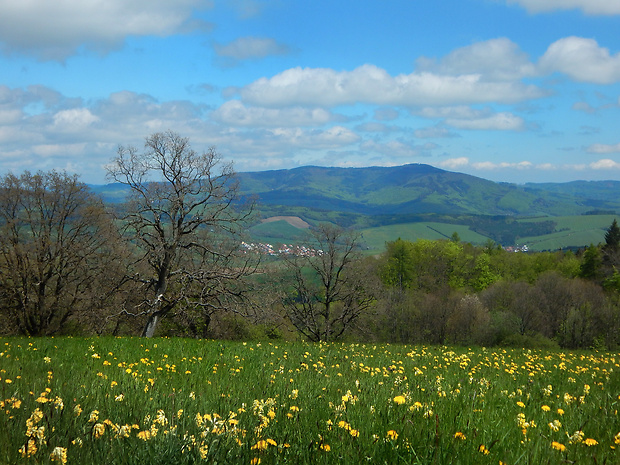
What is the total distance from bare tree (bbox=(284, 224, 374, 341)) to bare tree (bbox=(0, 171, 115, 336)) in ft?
50.0

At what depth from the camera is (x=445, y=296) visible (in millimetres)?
84812

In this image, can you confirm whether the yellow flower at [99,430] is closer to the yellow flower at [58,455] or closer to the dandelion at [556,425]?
the yellow flower at [58,455]

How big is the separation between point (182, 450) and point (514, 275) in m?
108

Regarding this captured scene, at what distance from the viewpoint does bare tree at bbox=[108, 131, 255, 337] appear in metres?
23.2

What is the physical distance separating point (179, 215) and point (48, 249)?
32.2 ft

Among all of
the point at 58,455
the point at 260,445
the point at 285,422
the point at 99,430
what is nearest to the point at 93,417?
the point at 99,430

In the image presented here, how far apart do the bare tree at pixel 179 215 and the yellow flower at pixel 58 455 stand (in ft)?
67.7

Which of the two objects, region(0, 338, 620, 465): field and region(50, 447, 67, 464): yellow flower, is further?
region(0, 338, 620, 465): field

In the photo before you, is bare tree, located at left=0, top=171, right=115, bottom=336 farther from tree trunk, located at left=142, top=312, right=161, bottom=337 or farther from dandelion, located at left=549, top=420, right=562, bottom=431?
dandelion, located at left=549, top=420, right=562, bottom=431

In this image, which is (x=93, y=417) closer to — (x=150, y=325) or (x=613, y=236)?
(x=150, y=325)

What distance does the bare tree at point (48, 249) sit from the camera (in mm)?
26469

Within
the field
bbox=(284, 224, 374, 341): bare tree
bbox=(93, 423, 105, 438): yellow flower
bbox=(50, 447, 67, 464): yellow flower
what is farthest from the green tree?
bbox=(50, 447, 67, 464): yellow flower

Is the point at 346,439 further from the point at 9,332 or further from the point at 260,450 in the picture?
the point at 9,332

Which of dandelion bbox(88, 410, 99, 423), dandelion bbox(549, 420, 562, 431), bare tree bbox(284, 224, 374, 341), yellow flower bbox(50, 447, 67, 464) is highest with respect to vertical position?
yellow flower bbox(50, 447, 67, 464)
